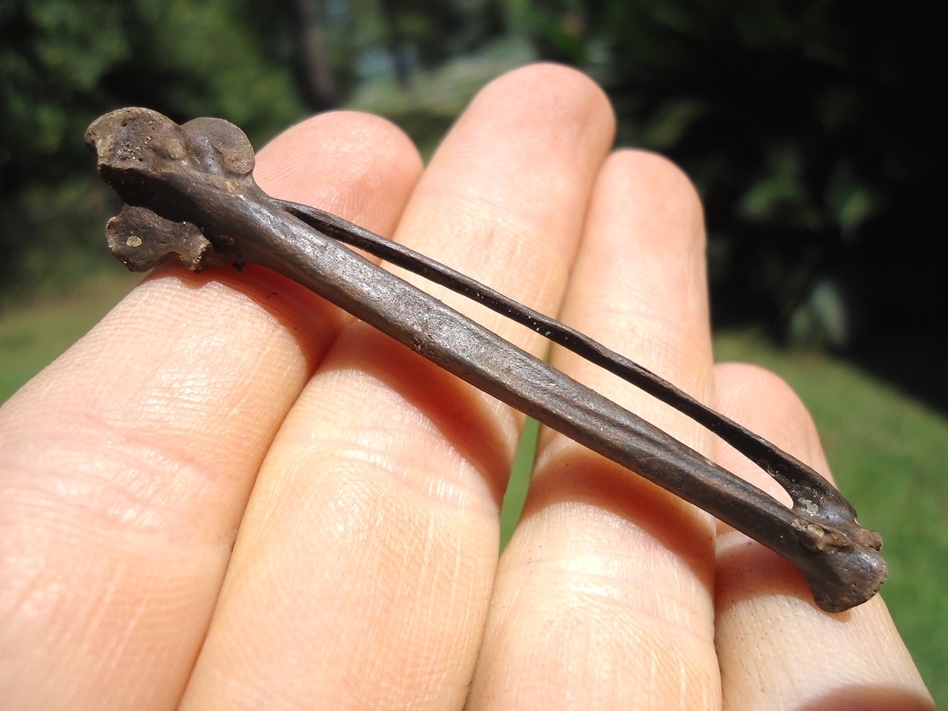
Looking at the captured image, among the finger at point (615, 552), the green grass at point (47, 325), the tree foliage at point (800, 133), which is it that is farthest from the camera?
the green grass at point (47, 325)

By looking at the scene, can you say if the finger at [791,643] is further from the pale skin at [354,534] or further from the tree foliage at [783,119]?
the tree foliage at [783,119]

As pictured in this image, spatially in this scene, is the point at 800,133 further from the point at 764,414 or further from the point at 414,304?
the point at 414,304

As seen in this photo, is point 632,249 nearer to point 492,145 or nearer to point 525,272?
point 525,272

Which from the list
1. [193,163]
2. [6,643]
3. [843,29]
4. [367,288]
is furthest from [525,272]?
[843,29]

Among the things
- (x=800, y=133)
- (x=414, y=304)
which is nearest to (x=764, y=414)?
(x=414, y=304)

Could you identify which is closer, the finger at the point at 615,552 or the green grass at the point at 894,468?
the finger at the point at 615,552

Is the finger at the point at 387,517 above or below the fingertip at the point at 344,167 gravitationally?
below

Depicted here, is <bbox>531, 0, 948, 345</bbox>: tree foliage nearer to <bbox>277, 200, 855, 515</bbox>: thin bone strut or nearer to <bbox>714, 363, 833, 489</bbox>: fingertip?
<bbox>714, 363, 833, 489</bbox>: fingertip

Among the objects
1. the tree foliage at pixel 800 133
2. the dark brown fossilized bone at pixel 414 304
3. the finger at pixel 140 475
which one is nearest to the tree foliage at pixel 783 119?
the tree foliage at pixel 800 133
